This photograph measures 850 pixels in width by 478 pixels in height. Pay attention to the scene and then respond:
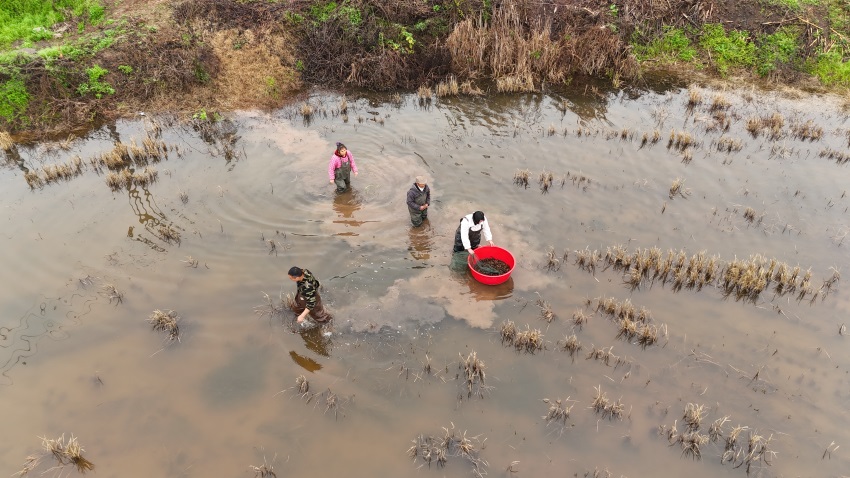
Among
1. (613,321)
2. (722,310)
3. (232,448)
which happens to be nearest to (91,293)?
(232,448)

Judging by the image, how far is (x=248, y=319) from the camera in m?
8.59

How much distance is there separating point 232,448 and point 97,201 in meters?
7.77

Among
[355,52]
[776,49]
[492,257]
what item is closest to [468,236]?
[492,257]

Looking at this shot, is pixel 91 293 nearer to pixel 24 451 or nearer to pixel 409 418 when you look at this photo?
pixel 24 451

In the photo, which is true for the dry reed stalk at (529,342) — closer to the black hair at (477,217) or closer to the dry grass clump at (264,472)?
the black hair at (477,217)

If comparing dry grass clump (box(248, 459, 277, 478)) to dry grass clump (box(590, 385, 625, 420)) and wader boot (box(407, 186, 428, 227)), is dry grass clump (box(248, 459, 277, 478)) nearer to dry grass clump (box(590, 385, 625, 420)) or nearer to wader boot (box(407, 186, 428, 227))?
dry grass clump (box(590, 385, 625, 420))

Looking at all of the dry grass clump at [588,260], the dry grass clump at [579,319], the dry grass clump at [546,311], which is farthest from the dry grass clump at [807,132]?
the dry grass clump at [546,311]

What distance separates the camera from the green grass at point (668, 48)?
17891mm

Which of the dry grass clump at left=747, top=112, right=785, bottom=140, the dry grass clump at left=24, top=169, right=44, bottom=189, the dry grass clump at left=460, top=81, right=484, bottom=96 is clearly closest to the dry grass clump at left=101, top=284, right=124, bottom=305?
the dry grass clump at left=24, top=169, right=44, bottom=189

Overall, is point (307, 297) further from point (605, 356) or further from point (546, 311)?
point (605, 356)

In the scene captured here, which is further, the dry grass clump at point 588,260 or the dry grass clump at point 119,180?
the dry grass clump at point 119,180

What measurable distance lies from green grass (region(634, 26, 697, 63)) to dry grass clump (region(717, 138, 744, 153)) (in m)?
6.05

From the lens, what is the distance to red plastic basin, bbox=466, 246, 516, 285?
8.89 m

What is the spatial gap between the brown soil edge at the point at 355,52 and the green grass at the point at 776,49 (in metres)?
0.42
